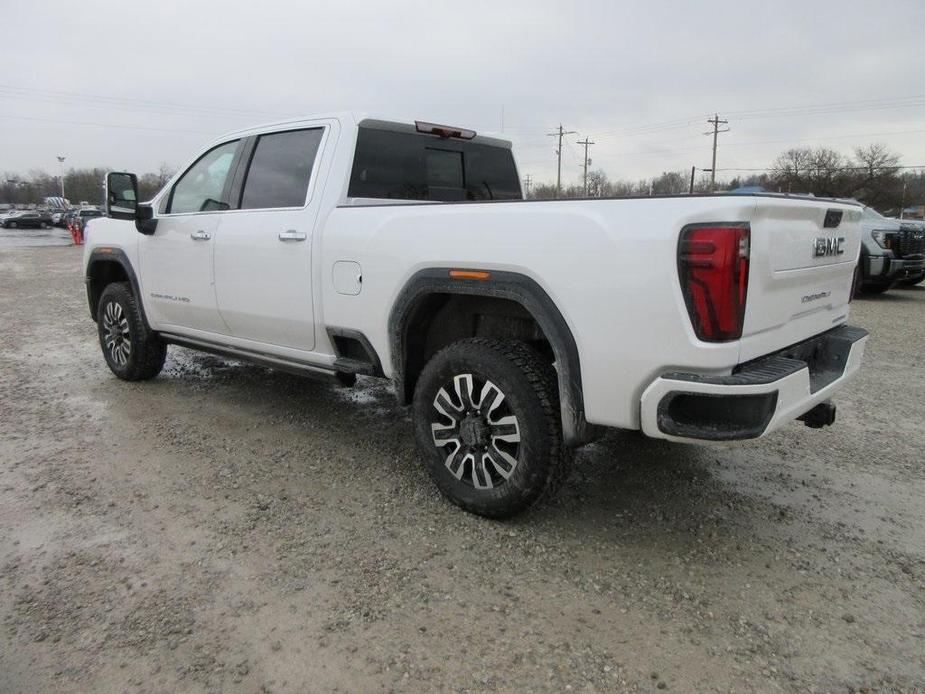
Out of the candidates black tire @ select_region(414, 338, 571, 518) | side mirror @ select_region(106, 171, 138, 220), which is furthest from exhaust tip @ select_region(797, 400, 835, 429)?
side mirror @ select_region(106, 171, 138, 220)

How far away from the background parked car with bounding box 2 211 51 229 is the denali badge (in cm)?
5996

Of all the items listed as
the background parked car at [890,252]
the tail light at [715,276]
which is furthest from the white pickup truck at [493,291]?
the background parked car at [890,252]

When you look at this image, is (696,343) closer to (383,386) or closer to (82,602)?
(82,602)

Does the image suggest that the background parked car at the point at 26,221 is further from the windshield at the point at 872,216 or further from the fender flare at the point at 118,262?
the windshield at the point at 872,216

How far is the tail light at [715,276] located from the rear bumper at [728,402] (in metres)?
0.18

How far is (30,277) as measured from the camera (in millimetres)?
15500

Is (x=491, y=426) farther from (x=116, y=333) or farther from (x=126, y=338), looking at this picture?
(x=116, y=333)

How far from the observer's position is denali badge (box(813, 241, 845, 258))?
115 inches

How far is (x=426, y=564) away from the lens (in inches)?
114

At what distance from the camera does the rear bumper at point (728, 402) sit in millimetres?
2484

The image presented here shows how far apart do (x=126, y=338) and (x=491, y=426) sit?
156 inches

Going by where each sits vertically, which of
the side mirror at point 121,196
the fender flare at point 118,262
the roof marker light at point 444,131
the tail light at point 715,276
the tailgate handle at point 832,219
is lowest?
the fender flare at point 118,262

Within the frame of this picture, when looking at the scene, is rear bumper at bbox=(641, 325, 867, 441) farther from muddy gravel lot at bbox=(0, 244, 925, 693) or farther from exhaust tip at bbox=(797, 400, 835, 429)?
muddy gravel lot at bbox=(0, 244, 925, 693)

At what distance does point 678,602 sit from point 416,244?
77.3 inches
